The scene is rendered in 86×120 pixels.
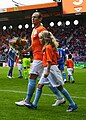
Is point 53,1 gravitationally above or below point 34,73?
below

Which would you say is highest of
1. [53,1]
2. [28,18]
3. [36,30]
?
[36,30]

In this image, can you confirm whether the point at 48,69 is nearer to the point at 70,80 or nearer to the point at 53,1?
the point at 70,80

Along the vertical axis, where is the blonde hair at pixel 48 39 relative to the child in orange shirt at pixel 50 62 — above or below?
above

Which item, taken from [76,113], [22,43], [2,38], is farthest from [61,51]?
[2,38]

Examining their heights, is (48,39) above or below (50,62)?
above

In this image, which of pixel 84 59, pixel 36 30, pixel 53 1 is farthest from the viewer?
pixel 53 1

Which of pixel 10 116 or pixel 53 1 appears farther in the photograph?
pixel 53 1

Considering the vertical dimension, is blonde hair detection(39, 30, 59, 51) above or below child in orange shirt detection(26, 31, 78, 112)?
above

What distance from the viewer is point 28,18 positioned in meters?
51.5

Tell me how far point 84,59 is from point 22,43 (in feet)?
99.8

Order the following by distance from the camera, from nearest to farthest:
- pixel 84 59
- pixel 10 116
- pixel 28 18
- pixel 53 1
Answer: pixel 10 116 → pixel 84 59 → pixel 53 1 → pixel 28 18

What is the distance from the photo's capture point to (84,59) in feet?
128

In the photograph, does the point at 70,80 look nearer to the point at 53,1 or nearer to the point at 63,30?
the point at 53,1

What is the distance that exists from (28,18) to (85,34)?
8.53 meters
